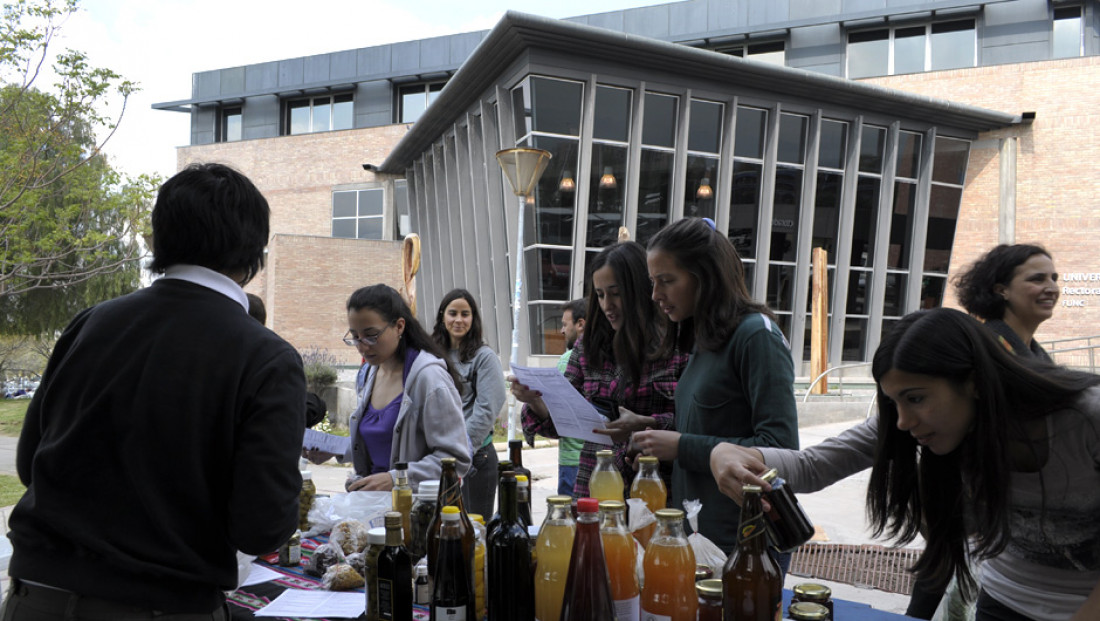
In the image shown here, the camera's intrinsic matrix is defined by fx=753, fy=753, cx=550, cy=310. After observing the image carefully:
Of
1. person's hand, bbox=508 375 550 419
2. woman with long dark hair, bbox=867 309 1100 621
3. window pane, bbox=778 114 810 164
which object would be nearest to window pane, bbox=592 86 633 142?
window pane, bbox=778 114 810 164

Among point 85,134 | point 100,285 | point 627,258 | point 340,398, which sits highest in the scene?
point 85,134

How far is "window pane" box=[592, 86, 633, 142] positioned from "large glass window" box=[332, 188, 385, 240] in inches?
556

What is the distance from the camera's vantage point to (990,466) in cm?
190

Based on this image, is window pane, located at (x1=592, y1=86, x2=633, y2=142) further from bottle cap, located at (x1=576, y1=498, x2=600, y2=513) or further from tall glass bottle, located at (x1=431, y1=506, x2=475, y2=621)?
bottle cap, located at (x1=576, y1=498, x2=600, y2=513)

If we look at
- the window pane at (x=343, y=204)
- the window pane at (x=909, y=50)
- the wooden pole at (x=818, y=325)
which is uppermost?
the window pane at (x=909, y=50)

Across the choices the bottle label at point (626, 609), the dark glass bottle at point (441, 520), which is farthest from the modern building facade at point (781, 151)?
the bottle label at point (626, 609)

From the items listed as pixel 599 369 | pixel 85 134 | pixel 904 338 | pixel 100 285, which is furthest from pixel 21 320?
pixel 904 338

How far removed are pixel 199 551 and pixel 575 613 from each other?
0.95 m

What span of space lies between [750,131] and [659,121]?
2.58 m

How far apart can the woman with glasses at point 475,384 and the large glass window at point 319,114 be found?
2584cm

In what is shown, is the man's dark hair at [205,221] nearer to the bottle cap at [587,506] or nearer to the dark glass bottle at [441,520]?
the dark glass bottle at [441,520]

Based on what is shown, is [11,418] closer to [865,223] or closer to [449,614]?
[865,223]

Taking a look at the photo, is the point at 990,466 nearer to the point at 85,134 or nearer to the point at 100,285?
the point at 85,134

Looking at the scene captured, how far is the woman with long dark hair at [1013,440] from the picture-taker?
189cm
